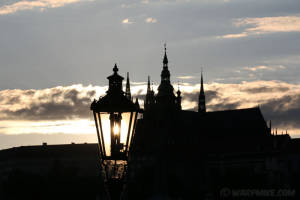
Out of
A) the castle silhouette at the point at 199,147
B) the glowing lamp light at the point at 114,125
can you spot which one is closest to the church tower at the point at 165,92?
the castle silhouette at the point at 199,147

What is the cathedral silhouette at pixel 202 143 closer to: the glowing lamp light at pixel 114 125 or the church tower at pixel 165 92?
the church tower at pixel 165 92

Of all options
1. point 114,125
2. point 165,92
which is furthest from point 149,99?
point 114,125

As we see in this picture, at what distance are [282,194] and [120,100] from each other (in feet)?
400

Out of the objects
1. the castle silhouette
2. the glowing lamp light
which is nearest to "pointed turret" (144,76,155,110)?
the castle silhouette

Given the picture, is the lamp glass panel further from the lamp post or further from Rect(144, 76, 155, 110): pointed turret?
Rect(144, 76, 155, 110): pointed turret

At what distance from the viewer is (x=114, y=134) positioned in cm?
1250

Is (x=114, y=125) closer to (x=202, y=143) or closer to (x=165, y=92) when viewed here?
→ (x=165, y=92)

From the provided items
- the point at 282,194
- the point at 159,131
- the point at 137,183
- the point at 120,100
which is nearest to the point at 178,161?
the point at 159,131

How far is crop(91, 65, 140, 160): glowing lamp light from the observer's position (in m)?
12.5

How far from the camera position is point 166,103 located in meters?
Answer: 179

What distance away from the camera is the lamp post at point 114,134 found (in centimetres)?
1239

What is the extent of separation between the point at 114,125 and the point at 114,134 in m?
0.13

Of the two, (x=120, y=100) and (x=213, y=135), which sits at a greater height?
(x=213, y=135)

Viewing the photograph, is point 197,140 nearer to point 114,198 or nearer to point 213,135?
point 213,135
